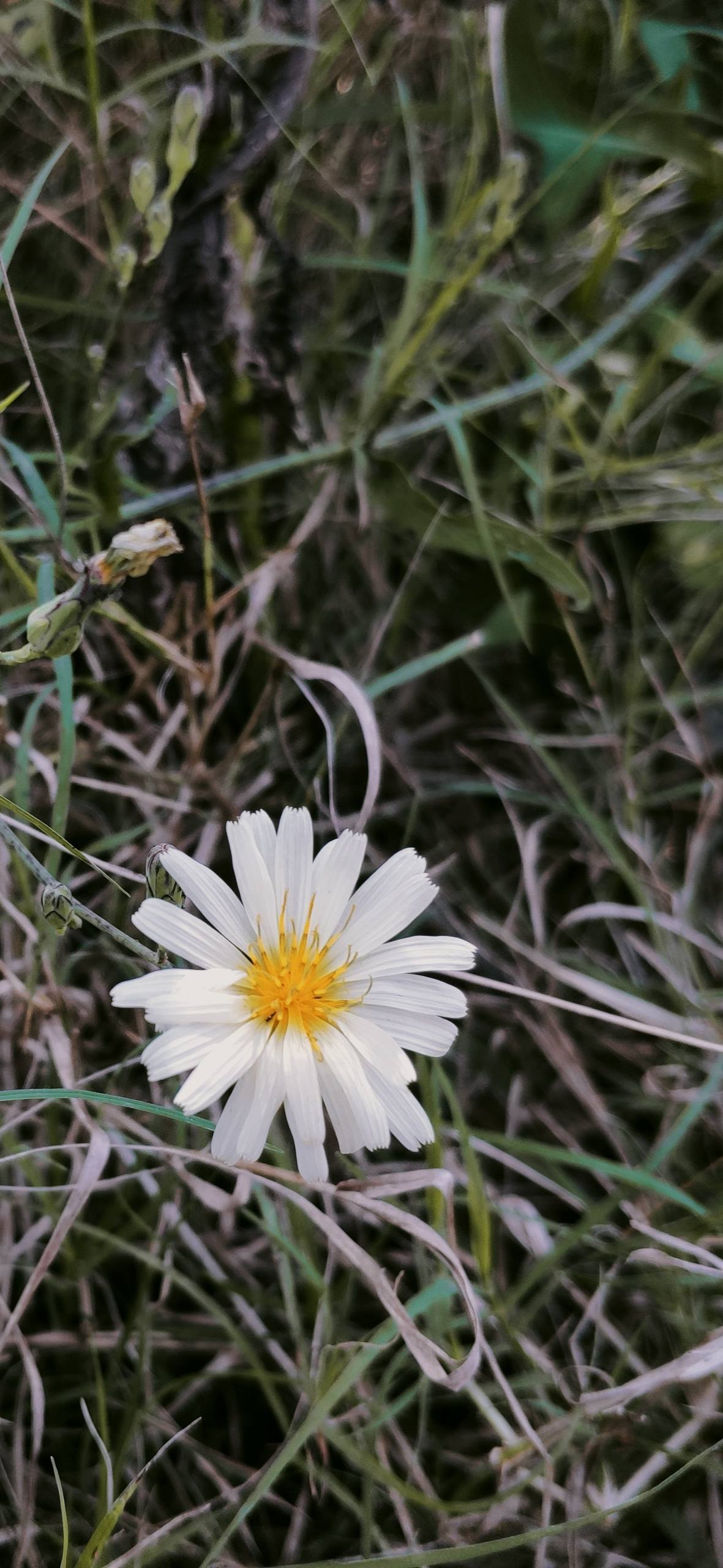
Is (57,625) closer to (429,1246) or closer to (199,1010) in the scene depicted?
(199,1010)

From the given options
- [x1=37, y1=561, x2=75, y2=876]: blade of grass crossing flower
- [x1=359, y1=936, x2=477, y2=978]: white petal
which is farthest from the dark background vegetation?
[x1=359, y1=936, x2=477, y2=978]: white petal

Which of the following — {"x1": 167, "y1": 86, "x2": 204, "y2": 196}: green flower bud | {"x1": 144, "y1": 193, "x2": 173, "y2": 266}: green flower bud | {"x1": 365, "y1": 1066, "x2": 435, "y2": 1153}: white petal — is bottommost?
{"x1": 365, "y1": 1066, "x2": 435, "y2": 1153}: white petal

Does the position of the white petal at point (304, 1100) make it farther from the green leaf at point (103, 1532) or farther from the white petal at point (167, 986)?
the green leaf at point (103, 1532)

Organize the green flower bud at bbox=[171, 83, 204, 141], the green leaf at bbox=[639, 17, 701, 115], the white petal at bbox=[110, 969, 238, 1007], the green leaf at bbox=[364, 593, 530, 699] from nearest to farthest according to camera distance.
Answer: the white petal at bbox=[110, 969, 238, 1007] → the green flower bud at bbox=[171, 83, 204, 141] → the green leaf at bbox=[364, 593, 530, 699] → the green leaf at bbox=[639, 17, 701, 115]

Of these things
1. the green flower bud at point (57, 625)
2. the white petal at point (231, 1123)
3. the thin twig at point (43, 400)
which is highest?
the thin twig at point (43, 400)

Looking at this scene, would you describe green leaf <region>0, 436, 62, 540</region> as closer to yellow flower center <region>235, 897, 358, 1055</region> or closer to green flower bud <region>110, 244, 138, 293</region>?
green flower bud <region>110, 244, 138, 293</region>

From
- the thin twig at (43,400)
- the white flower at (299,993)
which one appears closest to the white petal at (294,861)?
the white flower at (299,993)

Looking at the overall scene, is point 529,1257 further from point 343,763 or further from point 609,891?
point 343,763

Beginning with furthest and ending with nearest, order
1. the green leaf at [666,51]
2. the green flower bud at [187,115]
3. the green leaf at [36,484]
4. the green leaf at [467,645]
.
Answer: the green leaf at [666,51] < the green leaf at [467,645] < the green leaf at [36,484] < the green flower bud at [187,115]

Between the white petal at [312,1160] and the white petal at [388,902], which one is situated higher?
the white petal at [388,902]
